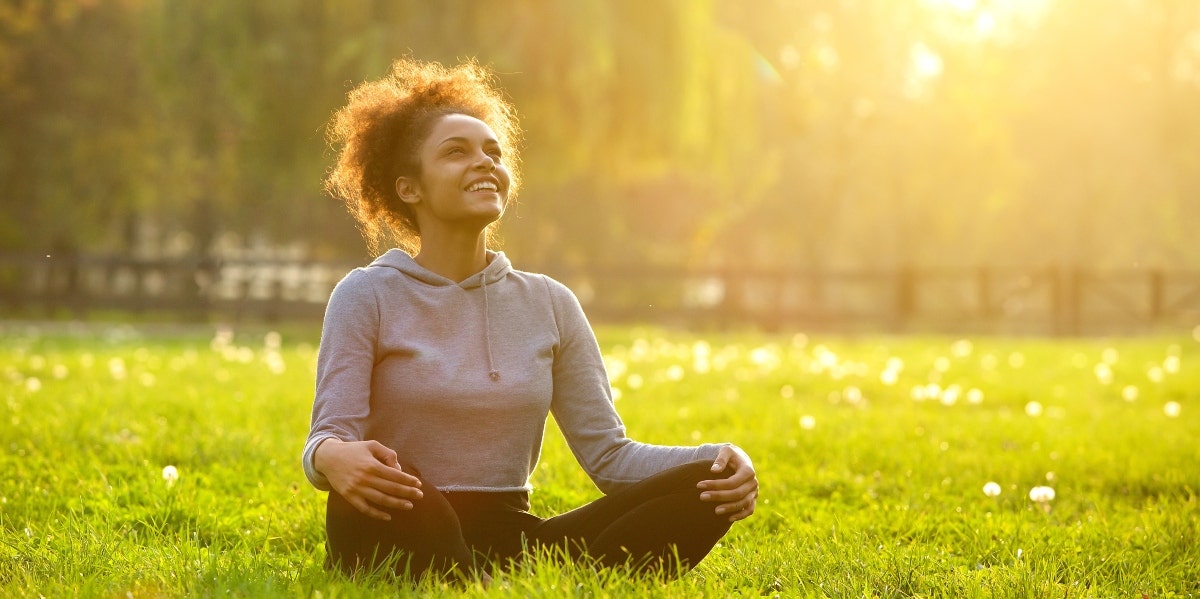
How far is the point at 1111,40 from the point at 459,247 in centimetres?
3966

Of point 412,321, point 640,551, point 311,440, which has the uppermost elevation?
point 412,321

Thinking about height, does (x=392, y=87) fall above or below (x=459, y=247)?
above

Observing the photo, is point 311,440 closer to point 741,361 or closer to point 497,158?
point 497,158

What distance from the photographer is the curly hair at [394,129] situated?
11.0ft

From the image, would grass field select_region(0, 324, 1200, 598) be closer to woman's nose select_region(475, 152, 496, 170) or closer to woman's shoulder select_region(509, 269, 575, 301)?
woman's shoulder select_region(509, 269, 575, 301)

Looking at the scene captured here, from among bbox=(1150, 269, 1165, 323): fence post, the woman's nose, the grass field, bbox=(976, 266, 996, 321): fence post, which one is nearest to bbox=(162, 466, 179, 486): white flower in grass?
the grass field

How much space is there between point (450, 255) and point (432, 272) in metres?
0.07

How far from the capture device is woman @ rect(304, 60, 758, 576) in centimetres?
299

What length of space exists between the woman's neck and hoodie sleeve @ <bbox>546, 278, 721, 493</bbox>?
0.25 metres

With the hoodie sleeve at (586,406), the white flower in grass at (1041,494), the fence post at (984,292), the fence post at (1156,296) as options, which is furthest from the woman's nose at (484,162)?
the fence post at (1156,296)

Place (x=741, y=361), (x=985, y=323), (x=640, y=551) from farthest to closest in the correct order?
(x=985, y=323), (x=741, y=361), (x=640, y=551)

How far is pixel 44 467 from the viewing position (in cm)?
493

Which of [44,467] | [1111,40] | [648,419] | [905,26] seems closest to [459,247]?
[44,467]

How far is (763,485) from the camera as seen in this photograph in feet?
16.1
